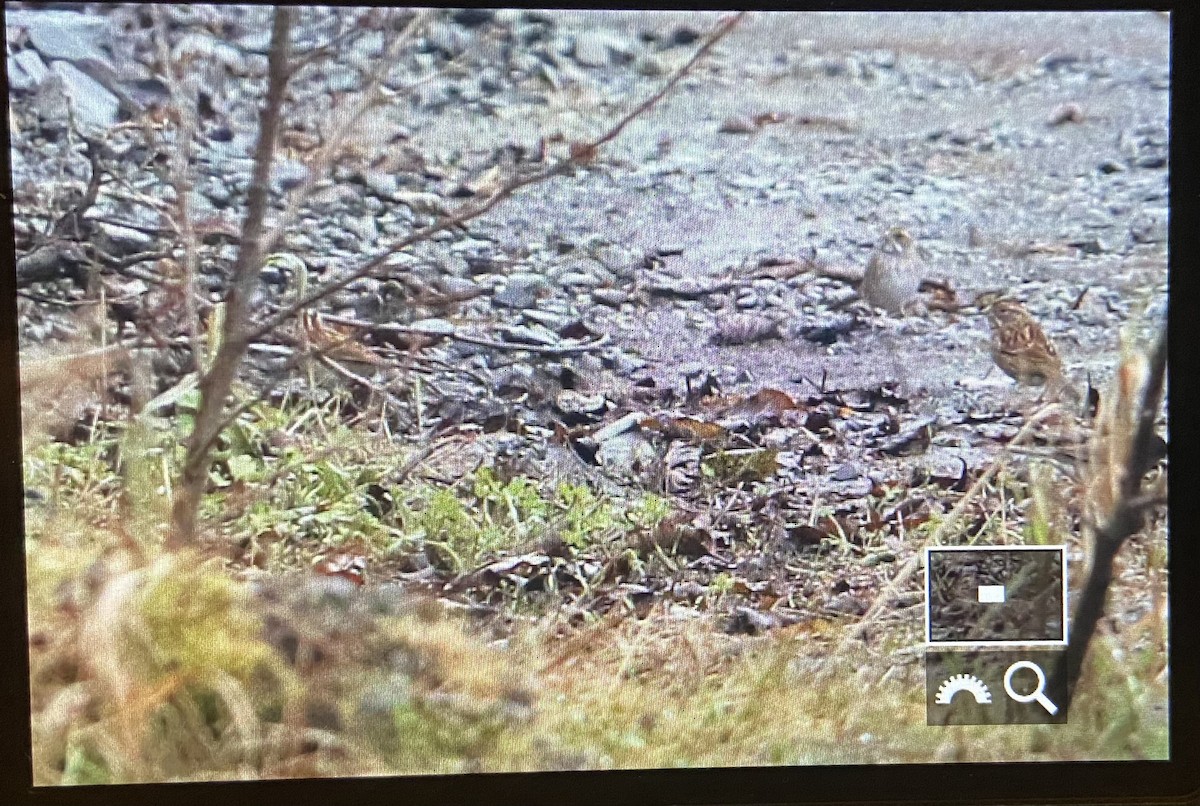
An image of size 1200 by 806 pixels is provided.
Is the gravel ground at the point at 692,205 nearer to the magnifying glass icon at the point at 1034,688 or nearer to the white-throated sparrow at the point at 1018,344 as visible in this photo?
the white-throated sparrow at the point at 1018,344

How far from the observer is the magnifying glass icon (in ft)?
3.39

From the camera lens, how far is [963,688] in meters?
1.03

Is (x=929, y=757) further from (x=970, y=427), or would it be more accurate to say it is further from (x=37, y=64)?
(x=37, y=64)

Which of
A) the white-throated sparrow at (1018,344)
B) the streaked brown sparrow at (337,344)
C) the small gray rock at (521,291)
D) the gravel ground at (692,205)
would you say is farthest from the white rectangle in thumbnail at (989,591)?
the streaked brown sparrow at (337,344)

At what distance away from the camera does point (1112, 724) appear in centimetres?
104

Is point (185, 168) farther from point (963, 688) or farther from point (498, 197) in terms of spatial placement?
point (963, 688)

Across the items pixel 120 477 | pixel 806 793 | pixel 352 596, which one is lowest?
pixel 806 793

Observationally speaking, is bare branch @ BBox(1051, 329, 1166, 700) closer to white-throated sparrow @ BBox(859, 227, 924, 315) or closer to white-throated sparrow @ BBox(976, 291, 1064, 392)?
white-throated sparrow @ BBox(976, 291, 1064, 392)

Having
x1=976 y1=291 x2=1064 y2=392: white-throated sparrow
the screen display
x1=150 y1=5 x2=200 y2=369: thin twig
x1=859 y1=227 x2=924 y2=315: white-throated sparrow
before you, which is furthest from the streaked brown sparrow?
x1=976 y1=291 x2=1064 y2=392: white-throated sparrow

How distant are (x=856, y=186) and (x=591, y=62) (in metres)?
0.33

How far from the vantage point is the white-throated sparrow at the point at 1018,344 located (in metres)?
1.01

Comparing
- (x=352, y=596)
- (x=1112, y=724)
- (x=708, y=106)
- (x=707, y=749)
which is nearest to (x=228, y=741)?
(x=352, y=596)

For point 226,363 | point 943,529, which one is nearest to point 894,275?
point 943,529

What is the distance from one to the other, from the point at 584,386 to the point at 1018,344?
0.49 m
